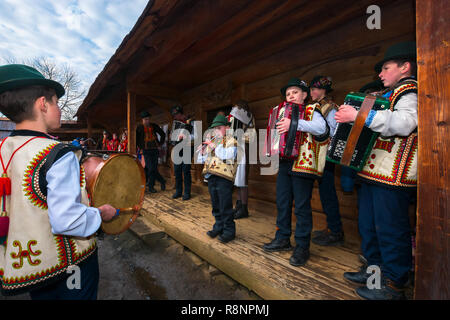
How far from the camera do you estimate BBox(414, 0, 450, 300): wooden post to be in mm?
1208

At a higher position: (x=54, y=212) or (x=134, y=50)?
(x=134, y=50)

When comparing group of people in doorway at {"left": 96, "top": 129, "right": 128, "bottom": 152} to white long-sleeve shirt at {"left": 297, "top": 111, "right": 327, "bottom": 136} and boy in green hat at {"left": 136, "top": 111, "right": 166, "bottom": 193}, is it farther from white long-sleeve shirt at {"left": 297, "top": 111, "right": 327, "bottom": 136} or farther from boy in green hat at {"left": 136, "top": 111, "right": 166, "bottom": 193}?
white long-sleeve shirt at {"left": 297, "top": 111, "right": 327, "bottom": 136}

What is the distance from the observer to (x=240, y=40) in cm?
339

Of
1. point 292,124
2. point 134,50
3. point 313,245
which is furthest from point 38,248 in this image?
point 134,50

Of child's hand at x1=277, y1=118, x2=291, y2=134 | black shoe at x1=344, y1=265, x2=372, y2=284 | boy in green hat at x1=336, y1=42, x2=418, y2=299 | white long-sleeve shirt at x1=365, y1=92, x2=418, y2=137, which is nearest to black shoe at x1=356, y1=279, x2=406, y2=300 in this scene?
boy in green hat at x1=336, y1=42, x2=418, y2=299

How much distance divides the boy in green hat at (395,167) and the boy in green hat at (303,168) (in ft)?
1.52

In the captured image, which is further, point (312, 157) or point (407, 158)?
point (312, 157)

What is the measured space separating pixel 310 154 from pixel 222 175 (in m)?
1.05

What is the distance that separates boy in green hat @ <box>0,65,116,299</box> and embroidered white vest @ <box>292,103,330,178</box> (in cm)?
171

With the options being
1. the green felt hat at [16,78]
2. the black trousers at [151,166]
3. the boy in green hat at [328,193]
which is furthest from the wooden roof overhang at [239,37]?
the green felt hat at [16,78]

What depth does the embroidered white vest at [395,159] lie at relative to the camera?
59.6 inches
